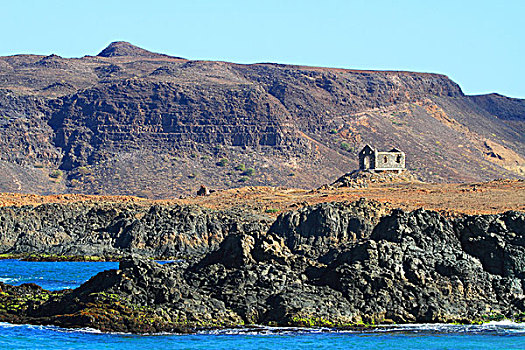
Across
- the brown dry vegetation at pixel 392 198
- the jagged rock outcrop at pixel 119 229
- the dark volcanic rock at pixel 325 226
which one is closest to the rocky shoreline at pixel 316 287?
the dark volcanic rock at pixel 325 226

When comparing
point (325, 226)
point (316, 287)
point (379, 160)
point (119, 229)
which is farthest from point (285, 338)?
point (379, 160)

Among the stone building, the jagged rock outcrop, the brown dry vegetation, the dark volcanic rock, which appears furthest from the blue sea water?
the stone building

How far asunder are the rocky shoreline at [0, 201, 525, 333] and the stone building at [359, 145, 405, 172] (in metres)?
78.4

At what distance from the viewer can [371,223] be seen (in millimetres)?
76500

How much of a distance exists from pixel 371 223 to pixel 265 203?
3467 cm

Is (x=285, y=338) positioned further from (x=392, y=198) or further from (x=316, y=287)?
(x=392, y=198)

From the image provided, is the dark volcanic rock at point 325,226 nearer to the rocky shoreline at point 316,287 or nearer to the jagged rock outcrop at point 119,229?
the jagged rock outcrop at point 119,229

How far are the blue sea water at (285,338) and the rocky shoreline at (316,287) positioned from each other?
2.55 ft

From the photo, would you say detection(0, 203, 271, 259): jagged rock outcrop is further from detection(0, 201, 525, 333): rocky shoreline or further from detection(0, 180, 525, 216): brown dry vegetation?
detection(0, 201, 525, 333): rocky shoreline

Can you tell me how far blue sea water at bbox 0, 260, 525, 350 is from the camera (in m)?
34.5

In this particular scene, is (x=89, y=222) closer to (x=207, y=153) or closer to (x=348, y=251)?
(x=348, y=251)

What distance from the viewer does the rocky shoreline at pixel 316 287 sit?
122 ft

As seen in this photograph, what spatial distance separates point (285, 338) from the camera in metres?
35.7

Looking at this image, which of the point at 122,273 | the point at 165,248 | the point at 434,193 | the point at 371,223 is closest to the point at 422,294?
the point at 122,273
